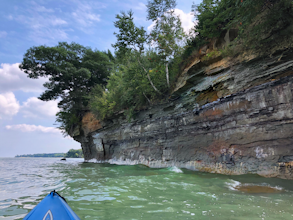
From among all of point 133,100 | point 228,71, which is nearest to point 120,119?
point 133,100

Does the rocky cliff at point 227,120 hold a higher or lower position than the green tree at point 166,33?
lower

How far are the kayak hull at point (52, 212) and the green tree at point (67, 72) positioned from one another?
1888 centimetres

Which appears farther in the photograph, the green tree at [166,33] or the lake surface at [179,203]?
the green tree at [166,33]

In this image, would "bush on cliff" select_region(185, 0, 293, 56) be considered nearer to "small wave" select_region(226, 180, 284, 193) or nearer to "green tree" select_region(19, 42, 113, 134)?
"small wave" select_region(226, 180, 284, 193)

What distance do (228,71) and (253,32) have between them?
1948 millimetres

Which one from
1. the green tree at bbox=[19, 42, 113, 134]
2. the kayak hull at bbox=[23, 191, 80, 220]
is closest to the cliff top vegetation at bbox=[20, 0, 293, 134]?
the green tree at bbox=[19, 42, 113, 134]

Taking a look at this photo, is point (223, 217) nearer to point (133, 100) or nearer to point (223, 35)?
point (223, 35)

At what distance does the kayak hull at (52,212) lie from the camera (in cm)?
250

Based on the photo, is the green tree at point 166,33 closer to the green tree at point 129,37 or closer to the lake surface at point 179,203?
the green tree at point 129,37

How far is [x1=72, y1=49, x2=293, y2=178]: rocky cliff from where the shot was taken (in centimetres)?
600

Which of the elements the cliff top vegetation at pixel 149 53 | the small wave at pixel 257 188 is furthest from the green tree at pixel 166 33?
the small wave at pixel 257 188

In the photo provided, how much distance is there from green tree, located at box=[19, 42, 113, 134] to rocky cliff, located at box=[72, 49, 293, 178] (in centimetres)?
1269

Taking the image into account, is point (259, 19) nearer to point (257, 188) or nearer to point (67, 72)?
point (257, 188)

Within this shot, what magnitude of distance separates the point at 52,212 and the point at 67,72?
2103 cm
